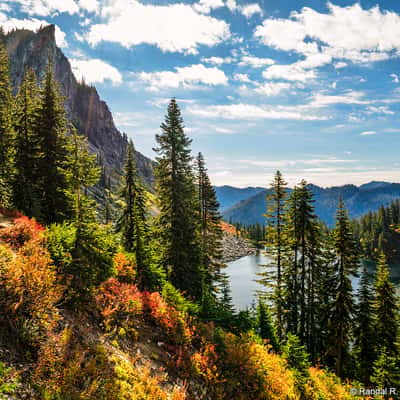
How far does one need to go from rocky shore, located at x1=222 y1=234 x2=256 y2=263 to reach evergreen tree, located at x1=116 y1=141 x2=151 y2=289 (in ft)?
266

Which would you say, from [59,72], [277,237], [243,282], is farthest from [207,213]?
[59,72]

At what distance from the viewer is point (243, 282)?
220 feet

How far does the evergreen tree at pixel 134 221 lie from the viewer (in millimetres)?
15523

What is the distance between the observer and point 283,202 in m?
25.0

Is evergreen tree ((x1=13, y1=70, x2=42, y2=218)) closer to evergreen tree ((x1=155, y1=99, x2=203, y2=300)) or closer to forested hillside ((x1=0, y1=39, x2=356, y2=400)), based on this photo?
forested hillside ((x1=0, y1=39, x2=356, y2=400))

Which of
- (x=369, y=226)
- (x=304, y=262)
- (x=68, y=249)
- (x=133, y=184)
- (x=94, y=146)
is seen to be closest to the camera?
(x=68, y=249)

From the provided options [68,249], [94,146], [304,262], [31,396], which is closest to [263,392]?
[31,396]

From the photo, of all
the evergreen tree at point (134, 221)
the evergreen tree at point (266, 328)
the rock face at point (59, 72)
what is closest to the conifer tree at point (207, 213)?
the evergreen tree at point (134, 221)

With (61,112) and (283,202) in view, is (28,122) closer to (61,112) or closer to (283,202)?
(61,112)

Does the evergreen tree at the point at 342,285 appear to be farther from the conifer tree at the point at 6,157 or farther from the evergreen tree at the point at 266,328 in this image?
the conifer tree at the point at 6,157

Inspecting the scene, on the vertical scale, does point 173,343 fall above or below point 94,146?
below

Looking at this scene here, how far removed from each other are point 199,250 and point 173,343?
11.4 meters

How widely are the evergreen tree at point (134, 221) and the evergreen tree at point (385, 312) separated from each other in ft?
61.3

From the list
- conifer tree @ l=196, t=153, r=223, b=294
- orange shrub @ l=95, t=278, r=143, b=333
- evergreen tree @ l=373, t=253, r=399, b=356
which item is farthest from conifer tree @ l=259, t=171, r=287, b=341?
orange shrub @ l=95, t=278, r=143, b=333
